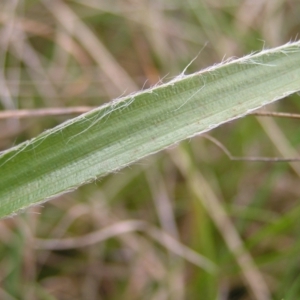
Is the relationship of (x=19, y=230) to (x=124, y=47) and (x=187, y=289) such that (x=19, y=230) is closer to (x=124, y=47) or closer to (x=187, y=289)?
(x=187, y=289)

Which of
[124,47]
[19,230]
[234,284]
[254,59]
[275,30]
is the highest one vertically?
[124,47]

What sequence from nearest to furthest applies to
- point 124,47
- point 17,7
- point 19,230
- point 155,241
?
point 19,230
point 155,241
point 17,7
point 124,47

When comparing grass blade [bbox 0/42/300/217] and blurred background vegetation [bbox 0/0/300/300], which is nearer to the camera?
grass blade [bbox 0/42/300/217]

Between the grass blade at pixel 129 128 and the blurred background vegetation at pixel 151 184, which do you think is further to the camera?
the blurred background vegetation at pixel 151 184

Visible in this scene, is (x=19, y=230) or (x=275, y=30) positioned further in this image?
(x=275, y=30)

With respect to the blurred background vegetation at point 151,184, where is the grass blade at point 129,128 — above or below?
below

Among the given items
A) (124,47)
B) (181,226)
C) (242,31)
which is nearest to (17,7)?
(124,47)

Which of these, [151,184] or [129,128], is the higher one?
[151,184]

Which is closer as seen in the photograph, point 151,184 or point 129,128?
point 129,128
